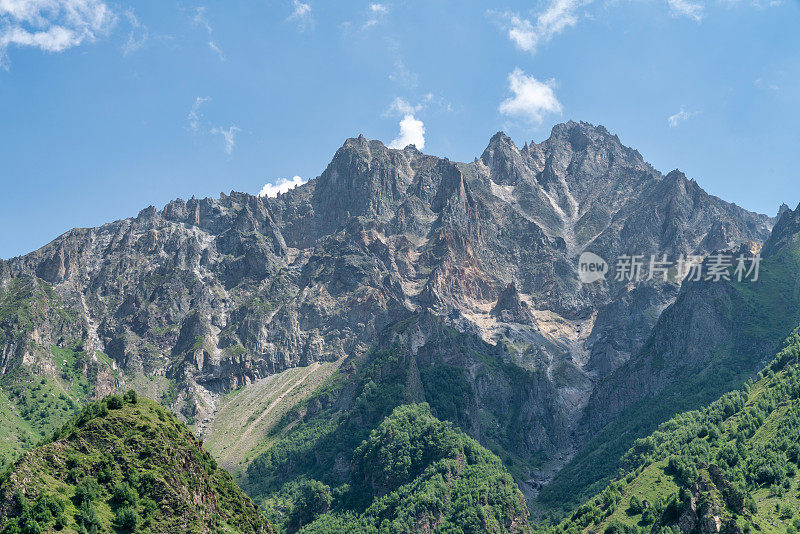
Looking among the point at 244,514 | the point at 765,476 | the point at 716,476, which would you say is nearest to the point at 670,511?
the point at 716,476

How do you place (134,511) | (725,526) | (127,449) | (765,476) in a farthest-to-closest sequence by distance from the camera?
(765,476) → (725,526) → (127,449) → (134,511)

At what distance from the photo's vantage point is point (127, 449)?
107812 millimetres

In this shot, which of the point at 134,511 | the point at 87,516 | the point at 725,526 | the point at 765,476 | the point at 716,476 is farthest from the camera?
the point at 765,476

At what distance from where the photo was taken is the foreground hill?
8888 cm

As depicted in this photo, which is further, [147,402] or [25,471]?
[147,402]

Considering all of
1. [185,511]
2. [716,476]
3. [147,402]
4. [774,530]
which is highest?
[147,402]

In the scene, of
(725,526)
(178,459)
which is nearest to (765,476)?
(725,526)

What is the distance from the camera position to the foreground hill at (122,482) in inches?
3499

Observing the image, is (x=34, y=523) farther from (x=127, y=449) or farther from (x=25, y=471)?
(x=127, y=449)

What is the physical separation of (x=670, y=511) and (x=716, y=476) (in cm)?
1281

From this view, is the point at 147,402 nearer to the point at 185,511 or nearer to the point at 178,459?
the point at 178,459

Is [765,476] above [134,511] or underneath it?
underneath

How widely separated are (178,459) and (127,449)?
831 centimetres

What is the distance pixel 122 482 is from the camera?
103 m
